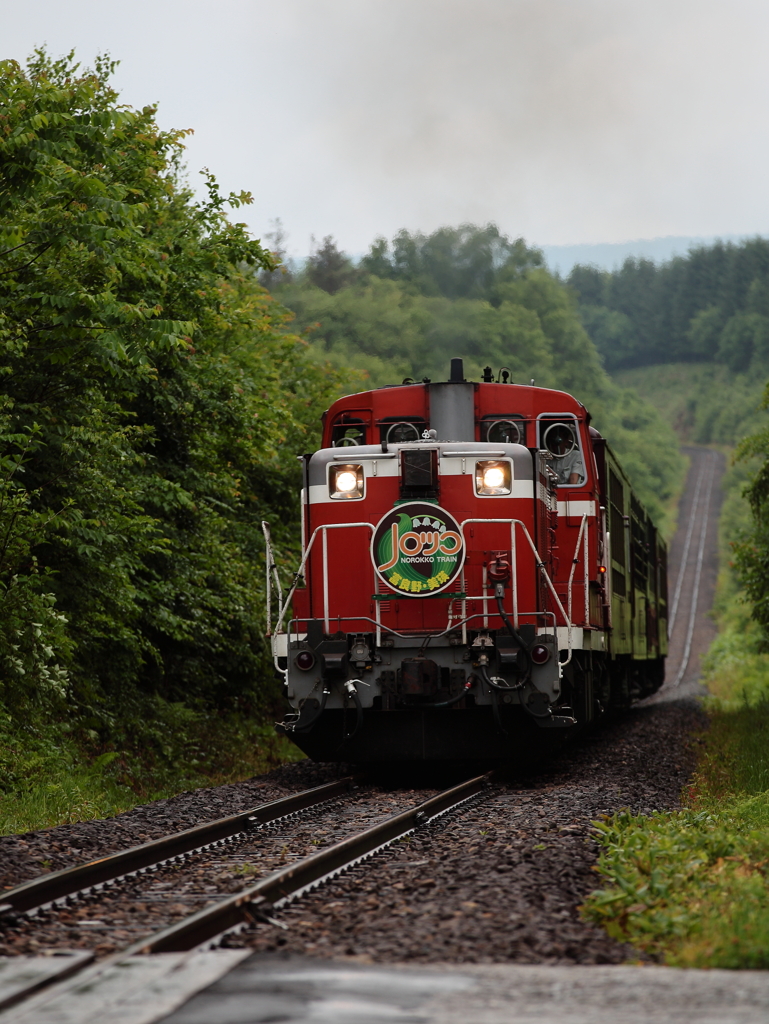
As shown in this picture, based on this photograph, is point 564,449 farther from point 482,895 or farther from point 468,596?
point 482,895

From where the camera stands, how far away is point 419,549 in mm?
10773

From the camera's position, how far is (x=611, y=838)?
747 cm

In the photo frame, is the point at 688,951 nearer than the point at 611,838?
Yes

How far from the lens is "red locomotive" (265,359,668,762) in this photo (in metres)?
10.5

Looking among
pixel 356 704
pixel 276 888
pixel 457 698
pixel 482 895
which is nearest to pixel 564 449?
pixel 457 698

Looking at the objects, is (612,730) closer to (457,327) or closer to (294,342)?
(294,342)

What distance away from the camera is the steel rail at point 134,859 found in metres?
5.93

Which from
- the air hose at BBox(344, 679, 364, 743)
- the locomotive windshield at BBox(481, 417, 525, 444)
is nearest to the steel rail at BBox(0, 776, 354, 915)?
the air hose at BBox(344, 679, 364, 743)

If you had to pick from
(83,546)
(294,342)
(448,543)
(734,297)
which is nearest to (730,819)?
(448,543)

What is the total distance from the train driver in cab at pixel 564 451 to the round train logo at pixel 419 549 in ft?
6.44

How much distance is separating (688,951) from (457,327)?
88.8 ft

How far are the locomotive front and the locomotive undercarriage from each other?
13mm

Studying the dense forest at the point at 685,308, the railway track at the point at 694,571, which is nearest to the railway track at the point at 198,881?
the railway track at the point at 694,571

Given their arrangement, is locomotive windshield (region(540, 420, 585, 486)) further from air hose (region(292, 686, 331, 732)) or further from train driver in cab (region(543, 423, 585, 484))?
air hose (region(292, 686, 331, 732))
